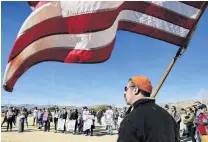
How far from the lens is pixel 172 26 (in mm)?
6980

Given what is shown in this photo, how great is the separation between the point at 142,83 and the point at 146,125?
0.34 m

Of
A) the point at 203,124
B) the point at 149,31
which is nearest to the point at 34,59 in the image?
the point at 149,31

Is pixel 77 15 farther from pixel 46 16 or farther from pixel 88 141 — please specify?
pixel 88 141

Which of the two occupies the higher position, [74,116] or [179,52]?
→ [179,52]

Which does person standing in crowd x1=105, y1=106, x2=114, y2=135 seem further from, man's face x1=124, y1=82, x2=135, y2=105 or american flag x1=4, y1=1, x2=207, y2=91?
man's face x1=124, y1=82, x2=135, y2=105

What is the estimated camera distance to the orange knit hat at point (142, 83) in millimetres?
2301

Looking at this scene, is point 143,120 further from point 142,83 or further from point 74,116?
point 74,116

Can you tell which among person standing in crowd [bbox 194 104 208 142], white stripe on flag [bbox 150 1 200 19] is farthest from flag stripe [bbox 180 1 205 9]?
person standing in crowd [bbox 194 104 208 142]

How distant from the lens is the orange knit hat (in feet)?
7.55

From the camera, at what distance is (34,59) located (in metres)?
5.93

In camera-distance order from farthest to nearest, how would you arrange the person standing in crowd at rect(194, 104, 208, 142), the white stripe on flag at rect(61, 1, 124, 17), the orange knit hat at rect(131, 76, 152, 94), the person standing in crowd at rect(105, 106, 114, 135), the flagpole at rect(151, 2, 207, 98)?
1. the person standing in crowd at rect(105, 106, 114, 135)
2. the person standing in crowd at rect(194, 104, 208, 142)
3. the white stripe on flag at rect(61, 1, 124, 17)
4. the flagpole at rect(151, 2, 207, 98)
5. the orange knit hat at rect(131, 76, 152, 94)

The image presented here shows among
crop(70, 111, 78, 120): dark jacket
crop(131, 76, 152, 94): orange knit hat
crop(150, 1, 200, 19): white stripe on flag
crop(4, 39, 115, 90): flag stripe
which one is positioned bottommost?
crop(70, 111, 78, 120): dark jacket

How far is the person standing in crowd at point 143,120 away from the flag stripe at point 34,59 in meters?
3.74

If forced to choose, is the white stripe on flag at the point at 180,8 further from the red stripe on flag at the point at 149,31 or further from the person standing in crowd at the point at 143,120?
the person standing in crowd at the point at 143,120
